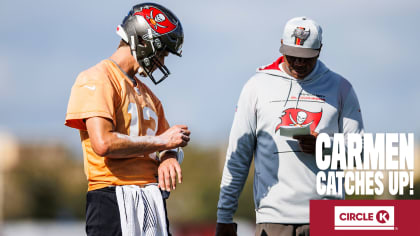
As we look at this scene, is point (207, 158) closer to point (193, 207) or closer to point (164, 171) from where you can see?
point (193, 207)

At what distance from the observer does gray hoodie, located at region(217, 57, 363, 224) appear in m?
6.52

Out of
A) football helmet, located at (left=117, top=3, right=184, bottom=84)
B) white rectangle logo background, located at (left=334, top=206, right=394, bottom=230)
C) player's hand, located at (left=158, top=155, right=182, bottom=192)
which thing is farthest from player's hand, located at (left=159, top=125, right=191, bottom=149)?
white rectangle logo background, located at (left=334, top=206, right=394, bottom=230)

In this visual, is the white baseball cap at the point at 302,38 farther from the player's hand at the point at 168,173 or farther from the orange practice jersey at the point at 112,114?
the player's hand at the point at 168,173

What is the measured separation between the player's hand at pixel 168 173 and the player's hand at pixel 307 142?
1218mm

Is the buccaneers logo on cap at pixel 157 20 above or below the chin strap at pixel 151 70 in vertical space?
above

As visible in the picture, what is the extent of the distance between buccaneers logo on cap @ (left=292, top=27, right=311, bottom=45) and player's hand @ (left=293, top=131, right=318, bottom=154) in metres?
0.79

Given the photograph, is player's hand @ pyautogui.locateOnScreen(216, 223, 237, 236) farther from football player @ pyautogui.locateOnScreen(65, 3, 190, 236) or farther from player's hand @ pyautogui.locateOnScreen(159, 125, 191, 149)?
player's hand @ pyautogui.locateOnScreen(159, 125, 191, 149)

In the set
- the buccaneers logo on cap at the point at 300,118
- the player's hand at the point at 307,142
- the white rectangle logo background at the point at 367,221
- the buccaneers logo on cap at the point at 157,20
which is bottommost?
the white rectangle logo background at the point at 367,221

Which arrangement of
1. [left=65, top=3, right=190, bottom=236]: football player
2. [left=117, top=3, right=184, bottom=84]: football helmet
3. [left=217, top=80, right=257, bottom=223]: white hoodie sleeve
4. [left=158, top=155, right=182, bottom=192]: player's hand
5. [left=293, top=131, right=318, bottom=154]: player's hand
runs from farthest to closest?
[left=217, top=80, right=257, bottom=223]: white hoodie sleeve → [left=293, top=131, right=318, bottom=154]: player's hand → [left=117, top=3, right=184, bottom=84]: football helmet → [left=158, top=155, right=182, bottom=192]: player's hand → [left=65, top=3, right=190, bottom=236]: football player

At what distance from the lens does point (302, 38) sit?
261 inches

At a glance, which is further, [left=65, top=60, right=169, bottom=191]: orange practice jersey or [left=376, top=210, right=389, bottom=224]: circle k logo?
[left=376, top=210, right=389, bottom=224]: circle k logo

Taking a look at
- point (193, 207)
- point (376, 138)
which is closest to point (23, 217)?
point (193, 207)

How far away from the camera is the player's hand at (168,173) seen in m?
5.47

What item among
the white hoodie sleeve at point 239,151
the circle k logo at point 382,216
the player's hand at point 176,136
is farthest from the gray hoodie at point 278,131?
the player's hand at point 176,136
